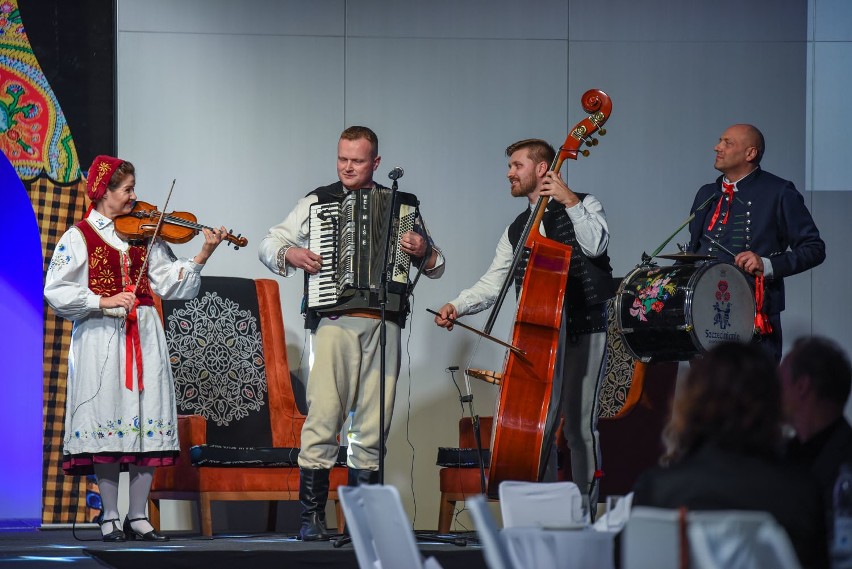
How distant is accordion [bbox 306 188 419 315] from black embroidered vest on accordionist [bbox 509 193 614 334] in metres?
0.54

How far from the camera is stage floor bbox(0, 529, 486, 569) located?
3.68 m

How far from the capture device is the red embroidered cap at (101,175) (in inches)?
174

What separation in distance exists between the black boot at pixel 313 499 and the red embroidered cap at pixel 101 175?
1.34 meters

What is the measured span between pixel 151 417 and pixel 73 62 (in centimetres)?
225

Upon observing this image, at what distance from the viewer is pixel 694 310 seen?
414 cm

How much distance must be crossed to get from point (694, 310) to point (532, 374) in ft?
2.12

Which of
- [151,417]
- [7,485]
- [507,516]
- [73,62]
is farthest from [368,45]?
[507,516]

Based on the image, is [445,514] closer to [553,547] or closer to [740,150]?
[740,150]

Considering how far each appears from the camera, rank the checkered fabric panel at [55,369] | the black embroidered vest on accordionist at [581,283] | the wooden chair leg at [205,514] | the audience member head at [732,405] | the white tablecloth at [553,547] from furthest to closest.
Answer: the checkered fabric panel at [55,369] < the wooden chair leg at [205,514] < the black embroidered vest on accordionist at [581,283] < the white tablecloth at [553,547] < the audience member head at [732,405]

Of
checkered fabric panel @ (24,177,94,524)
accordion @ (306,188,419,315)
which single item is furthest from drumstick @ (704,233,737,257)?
checkered fabric panel @ (24,177,94,524)

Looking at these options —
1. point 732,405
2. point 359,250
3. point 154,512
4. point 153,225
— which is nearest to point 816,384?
point 732,405

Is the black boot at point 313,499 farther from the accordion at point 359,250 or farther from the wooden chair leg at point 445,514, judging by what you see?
the wooden chair leg at point 445,514

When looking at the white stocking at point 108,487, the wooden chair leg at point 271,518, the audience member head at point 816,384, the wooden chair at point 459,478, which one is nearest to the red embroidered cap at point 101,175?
the white stocking at point 108,487

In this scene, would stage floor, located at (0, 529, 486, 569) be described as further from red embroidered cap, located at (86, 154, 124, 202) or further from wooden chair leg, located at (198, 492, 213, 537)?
red embroidered cap, located at (86, 154, 124, 202)
